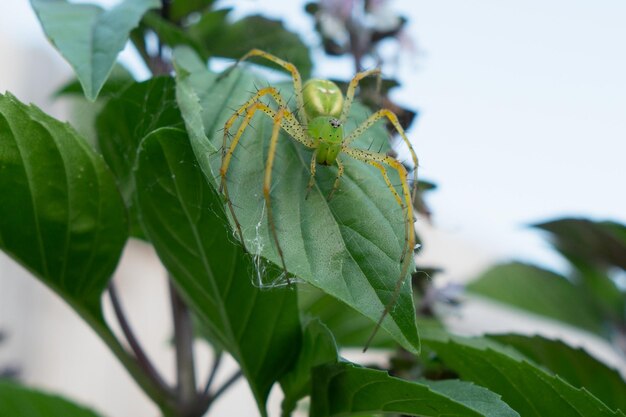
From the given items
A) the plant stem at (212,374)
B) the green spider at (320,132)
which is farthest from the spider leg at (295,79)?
the plant stem at (212,374)

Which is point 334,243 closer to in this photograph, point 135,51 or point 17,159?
point 17,159

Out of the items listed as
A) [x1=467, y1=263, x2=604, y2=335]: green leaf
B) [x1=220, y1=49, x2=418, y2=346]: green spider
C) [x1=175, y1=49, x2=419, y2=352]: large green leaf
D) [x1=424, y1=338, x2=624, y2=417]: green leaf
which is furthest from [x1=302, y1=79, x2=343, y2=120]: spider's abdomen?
[x1=467, y1=263, x2=604, y2=335]: green leaf

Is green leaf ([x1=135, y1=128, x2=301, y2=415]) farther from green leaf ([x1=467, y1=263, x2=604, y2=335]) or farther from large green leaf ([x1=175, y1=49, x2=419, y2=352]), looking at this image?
green leaf ([x1=467, y1=263, x2=604, y2=335])

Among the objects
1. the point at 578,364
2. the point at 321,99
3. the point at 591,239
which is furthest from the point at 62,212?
the point at 591,239

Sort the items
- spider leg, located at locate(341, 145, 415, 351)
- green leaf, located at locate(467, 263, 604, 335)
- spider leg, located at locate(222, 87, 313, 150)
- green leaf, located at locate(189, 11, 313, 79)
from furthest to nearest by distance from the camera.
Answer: green leaf, located at locate(467, 263, 604, 335) < green leaf, located at locate(189, 11, 313, 79) < spider leg, located at locate(222, 87, 313, 150) < spider leg, located at locate(341, 145, 415, 351)

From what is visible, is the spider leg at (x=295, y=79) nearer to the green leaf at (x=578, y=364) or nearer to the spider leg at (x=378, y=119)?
the spider leg at (x=378, y=119)

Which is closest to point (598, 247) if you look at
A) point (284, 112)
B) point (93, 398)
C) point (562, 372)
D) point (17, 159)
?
point (562, 372)

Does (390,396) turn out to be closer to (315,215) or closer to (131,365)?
(315,215)
